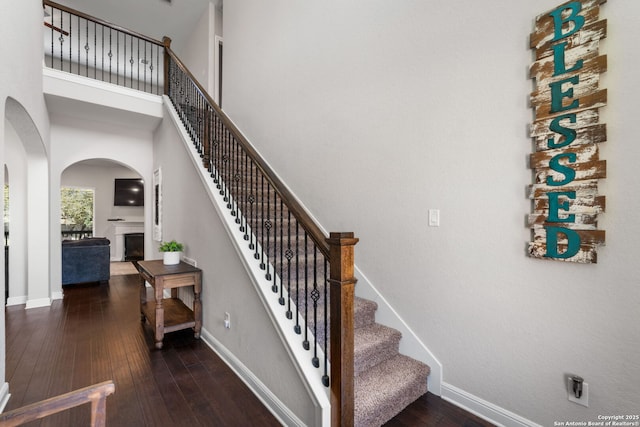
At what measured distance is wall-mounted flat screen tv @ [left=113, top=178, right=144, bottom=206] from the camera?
31.0 feet

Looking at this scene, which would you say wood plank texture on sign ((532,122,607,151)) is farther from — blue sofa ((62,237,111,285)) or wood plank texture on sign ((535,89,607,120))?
blue sofa ((62,237,111,285))

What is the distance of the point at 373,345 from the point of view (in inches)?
87.4

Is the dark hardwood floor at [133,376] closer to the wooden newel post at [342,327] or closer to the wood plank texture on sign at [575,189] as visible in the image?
the wooden newel post at [342,327]

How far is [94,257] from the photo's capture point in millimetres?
5668

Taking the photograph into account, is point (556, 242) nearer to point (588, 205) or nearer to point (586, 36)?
point (588, 205)

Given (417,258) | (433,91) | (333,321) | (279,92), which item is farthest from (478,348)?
(279,92)

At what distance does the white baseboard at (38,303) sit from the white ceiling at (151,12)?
5.33m

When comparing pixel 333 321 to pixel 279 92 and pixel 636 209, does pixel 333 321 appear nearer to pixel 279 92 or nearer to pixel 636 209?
pixel 636 209

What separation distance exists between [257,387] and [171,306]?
1977 millimetres

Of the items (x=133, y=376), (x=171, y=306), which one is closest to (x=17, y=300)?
(x=171, y=306)

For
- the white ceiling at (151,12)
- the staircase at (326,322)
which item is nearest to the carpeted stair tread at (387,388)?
the staircase at (326,322)

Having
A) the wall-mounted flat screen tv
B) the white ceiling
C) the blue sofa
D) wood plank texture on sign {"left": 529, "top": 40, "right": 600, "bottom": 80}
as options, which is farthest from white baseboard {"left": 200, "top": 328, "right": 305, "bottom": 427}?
the wall-mounted flat screen tv

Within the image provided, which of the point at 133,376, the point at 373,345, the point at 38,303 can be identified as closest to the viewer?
the point at 373,345

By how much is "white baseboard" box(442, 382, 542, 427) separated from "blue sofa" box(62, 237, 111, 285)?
614cm
